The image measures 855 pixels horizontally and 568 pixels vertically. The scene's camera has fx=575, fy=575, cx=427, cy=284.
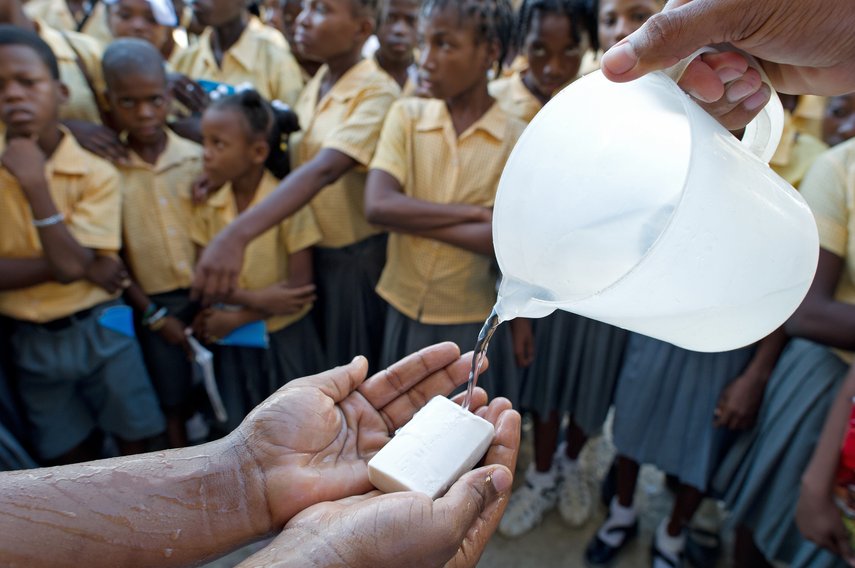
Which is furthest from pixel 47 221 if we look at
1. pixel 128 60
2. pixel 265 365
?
→ pixel 265 365

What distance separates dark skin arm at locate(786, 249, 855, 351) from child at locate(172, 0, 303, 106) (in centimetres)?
222

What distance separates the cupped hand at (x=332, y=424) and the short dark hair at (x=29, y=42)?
160 cm

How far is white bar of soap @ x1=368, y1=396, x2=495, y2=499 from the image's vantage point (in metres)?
1.00

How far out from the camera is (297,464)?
1080 mm

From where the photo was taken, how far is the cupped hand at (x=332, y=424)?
107 centimetres

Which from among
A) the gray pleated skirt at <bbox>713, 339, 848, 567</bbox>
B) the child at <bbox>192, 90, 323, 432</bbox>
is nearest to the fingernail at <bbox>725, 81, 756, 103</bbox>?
Result: the gray pleated skirt at <bbox>713, 339, 848, 567</bbox>

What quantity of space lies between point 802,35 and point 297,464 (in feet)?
3.64

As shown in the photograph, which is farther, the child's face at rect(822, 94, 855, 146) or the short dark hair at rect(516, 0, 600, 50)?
the short dark hair at rect(516, 0, 600, 50)

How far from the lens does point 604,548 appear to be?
2.10 m

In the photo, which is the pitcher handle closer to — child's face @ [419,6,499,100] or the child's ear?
child's face @ [419,6,499,100]

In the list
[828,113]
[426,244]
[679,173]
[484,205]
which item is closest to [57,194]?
[426,244]

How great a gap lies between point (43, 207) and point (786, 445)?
91.3 inches

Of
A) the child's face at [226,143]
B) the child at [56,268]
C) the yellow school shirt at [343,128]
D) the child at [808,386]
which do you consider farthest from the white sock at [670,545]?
the child's face at [226,143]

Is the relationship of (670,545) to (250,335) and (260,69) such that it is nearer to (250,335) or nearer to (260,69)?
(250,335)
